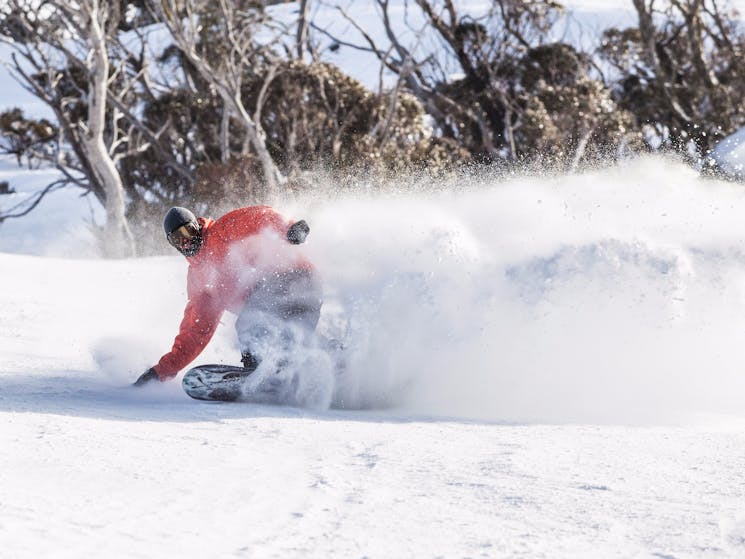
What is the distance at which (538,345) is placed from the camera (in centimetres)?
525

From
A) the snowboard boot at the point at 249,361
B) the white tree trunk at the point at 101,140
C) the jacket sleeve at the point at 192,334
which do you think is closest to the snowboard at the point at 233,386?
the snowboard boot at the point at 249,361

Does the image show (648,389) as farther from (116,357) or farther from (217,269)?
(116,357)

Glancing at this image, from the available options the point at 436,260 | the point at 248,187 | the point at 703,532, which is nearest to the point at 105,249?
the point at 248,187

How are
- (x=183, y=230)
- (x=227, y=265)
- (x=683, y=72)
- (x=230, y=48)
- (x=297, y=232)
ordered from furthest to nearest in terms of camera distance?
(x=683, y=72) < (x=230, y=48) < (x=227, y=265) < (x=183, y=230) < (x=297, y=232)

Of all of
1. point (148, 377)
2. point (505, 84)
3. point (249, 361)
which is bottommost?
point (148, 377)

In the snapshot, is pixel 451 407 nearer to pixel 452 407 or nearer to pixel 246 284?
pixel 452 407

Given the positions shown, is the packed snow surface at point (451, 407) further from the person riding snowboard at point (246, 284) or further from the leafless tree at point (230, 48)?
the leafless tree at point (230, 48)

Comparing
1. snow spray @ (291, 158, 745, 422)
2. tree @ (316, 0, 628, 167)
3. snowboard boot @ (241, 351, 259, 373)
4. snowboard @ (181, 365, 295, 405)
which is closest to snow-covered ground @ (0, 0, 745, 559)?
snow spray @ (291, 158, 745, 422)

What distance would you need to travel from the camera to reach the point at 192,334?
503 centimetres

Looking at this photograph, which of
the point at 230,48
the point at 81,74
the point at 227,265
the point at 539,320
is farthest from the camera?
the point at 81,74

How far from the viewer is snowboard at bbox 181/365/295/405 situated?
4.82 metres

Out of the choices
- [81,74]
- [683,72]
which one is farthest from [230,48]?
[683,72]

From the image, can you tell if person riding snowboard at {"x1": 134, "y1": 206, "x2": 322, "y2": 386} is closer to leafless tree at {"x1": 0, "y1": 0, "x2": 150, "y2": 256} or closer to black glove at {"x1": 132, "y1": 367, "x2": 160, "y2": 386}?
black glove at {"x1": 132, "y1": 367, "x2": 160, "y2": 386}

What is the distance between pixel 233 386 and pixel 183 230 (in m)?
0.78
